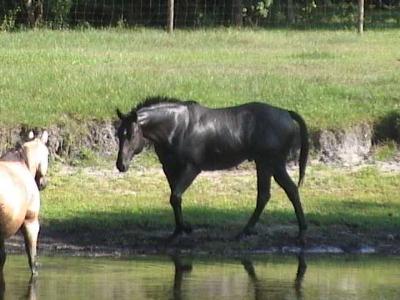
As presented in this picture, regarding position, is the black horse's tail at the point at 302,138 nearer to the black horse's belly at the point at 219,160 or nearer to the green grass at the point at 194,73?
the black horse's belly at the point at 219,160

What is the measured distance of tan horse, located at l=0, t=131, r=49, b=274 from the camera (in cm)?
1241

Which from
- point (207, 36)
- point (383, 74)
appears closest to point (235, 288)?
point (383, 74)

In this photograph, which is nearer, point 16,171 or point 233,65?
point 16,171

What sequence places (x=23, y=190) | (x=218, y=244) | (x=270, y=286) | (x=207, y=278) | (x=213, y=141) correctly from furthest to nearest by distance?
(x=213, y=141) → (x=218, y=244) → (x=207, y=278) → (x=270, y=286) → (x=23, y=190)

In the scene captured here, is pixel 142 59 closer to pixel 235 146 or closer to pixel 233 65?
pixel 233 65

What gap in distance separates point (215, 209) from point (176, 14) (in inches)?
740

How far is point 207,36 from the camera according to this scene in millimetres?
28156

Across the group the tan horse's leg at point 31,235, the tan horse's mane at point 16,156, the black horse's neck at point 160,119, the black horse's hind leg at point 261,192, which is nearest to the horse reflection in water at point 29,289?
the tan horse's leg at point 31,235

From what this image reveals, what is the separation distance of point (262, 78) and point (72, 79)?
3048 mm

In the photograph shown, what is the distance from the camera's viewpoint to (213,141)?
1589cm

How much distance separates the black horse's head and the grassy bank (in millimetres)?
919

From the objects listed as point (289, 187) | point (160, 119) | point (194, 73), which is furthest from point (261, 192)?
point (194, 73)

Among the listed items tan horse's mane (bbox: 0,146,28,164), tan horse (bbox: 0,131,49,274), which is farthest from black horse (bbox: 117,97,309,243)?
tan horse's mane (bbox: 0,146,28,164)

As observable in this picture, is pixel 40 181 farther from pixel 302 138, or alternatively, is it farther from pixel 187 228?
pixel 302 138
